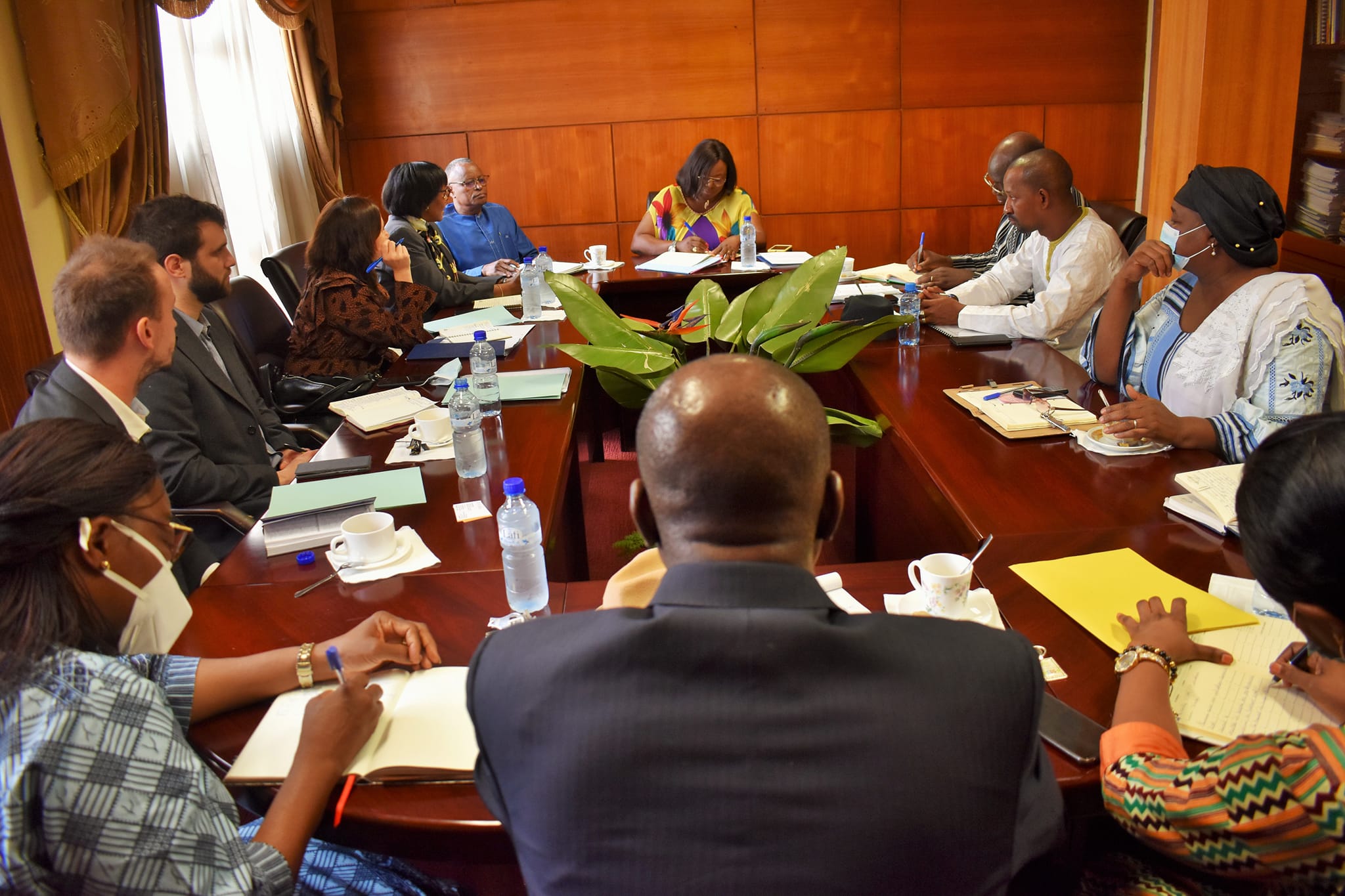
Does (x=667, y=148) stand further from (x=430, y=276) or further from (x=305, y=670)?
(x=305, y=670)

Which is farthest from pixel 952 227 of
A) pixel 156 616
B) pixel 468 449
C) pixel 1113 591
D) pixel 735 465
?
pixel 735 465

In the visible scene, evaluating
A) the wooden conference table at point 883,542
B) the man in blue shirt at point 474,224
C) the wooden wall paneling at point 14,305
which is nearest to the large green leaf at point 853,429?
the wooden conference table at point 883,542

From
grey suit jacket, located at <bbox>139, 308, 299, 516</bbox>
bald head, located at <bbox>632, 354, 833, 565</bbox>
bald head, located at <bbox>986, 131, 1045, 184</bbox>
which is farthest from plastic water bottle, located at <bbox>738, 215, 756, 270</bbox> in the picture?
bald head, located at <bbox>632, 354, 833, 565</bbox>

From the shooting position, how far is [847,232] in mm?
5746

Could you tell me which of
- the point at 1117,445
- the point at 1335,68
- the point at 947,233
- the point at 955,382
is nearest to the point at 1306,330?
the point at 1117,445

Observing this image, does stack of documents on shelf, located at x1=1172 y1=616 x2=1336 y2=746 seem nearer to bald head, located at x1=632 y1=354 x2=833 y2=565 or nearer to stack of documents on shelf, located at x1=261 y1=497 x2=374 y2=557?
bald head, located at x1=632 y1=354 x2=833 y2=565

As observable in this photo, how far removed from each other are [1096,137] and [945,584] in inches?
203

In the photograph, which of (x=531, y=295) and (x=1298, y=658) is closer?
(x=1298, y=658)

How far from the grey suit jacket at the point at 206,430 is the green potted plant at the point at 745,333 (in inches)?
35.8

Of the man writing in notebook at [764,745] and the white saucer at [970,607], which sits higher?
the man writing in notebook at [764,745]

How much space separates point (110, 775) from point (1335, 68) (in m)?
4.61

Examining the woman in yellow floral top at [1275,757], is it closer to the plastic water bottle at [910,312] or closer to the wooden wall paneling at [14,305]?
the plastic water bottle at [910,312]

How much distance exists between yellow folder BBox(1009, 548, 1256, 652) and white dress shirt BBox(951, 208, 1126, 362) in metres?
1.45

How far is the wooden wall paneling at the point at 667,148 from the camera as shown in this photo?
18.2 feet
